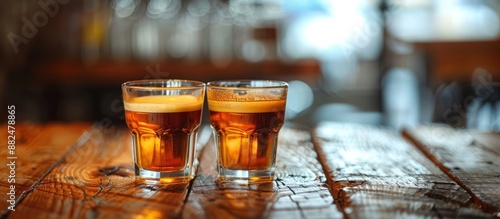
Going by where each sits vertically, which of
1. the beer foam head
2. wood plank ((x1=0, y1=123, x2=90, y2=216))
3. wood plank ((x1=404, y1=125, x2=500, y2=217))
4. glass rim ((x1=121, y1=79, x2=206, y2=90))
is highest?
glass rim ((x1=121, y1=79, x2=206, y2=90))

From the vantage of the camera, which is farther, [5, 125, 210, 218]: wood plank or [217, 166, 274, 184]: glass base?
[217, 166, 274, 184]: glass base

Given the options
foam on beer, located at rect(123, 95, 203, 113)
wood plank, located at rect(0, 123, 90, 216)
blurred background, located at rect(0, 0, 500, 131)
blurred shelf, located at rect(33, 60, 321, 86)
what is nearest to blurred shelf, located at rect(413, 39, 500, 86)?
blurred background, located at rect(0, 0, 500, 131)

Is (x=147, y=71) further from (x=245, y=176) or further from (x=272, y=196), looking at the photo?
(x=272, y=196)

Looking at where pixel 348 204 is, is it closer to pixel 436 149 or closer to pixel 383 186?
pixel 383 186

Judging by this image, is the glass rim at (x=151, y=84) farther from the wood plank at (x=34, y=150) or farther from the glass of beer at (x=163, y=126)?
the wood plank at (x=34, y=150)

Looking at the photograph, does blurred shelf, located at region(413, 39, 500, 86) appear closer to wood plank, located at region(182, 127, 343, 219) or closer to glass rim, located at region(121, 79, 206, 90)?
wood plank, located at region(182, 127, 343, 219)

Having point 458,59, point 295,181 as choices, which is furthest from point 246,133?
point 458,59

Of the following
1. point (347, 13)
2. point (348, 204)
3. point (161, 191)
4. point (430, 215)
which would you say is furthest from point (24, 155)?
point (347, 13)
